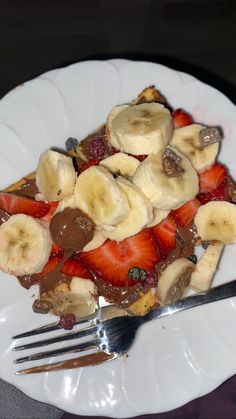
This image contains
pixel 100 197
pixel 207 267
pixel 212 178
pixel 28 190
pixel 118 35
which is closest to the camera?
pixel 100 197

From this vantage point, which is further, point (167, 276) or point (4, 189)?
point (4, 189)

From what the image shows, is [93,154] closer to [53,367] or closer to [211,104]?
A: [211,104]

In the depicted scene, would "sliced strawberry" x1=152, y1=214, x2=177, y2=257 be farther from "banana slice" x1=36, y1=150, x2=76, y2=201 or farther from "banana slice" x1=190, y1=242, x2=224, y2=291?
"banana slice" x1=36, y1=150, x2=76, y2=201

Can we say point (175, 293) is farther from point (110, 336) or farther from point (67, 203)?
point (67, 203)

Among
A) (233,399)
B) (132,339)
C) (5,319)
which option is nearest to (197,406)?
(233,399)

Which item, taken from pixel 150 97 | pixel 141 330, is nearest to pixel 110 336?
pixel 141 330

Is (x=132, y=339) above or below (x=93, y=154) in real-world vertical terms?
below

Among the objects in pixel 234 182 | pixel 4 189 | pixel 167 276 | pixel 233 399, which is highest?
pixel 4 189

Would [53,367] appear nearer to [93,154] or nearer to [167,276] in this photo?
[167,276]
